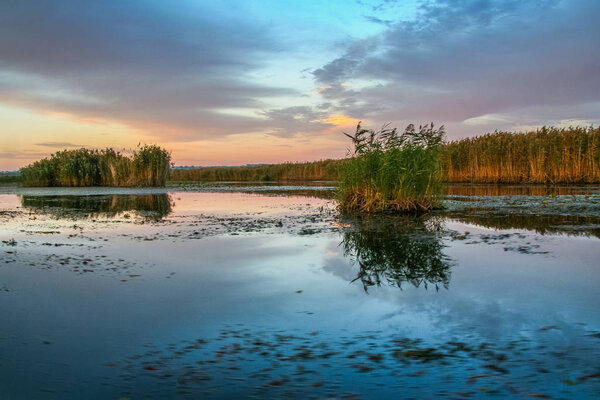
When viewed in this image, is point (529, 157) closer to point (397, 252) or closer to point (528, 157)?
point (528, 157)

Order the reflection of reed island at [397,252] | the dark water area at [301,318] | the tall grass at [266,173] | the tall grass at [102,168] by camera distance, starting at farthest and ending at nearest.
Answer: the tall grass at [266,173]
the tall grass at [102,168]
the reflection of reed island at [397,252]
the dark water area at [301,318]

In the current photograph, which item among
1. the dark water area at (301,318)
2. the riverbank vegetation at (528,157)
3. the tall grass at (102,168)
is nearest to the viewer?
the dark water area at (301,318)

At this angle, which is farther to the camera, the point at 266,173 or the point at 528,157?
the point at 266,173

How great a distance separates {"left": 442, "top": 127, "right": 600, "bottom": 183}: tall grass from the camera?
3081 cm

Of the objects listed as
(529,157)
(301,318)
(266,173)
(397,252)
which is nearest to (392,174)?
(397,252)

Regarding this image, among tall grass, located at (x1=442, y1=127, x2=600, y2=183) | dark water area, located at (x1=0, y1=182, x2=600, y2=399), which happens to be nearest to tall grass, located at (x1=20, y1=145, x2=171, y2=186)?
tall grass, located at (x1=442, y1=127, x2=600, y2=183)

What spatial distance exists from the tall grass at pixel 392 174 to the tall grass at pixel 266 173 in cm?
3950

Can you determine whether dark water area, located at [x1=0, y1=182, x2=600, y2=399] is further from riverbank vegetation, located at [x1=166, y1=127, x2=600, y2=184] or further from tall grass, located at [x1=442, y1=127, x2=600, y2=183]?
tall grass, located at [x1=442, y1=127, x2=600, y2=183]

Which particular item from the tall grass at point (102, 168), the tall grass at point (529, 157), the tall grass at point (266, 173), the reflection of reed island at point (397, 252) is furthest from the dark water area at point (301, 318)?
the tall grass at point (266, 173)

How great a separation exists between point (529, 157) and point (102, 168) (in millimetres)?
36957

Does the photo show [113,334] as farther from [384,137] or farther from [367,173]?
[384,137]

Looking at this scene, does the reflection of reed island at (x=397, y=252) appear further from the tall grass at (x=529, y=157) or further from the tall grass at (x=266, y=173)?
the tall grass at (x=266, y=173)

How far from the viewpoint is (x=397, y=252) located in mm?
7875

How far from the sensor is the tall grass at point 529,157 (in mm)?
30812
